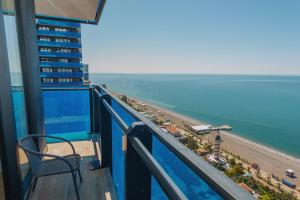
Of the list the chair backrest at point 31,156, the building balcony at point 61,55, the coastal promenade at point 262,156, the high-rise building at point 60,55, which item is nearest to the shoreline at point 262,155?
the coastal promenade at point 262,156

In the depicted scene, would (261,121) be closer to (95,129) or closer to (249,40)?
(249,40)

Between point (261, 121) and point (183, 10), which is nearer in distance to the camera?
point (183, 10)

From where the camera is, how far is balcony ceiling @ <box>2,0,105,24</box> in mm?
2816

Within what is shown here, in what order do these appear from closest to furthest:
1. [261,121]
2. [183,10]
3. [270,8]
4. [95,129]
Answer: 1. [95,129]
2. [183,10]
3. [261,121]
4. [270,8]

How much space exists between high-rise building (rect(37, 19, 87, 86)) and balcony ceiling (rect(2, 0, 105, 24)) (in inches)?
1099

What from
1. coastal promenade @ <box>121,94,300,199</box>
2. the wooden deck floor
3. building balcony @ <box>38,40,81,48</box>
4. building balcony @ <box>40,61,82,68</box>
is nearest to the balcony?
the wooden deck floor

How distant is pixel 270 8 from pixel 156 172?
5407 centimetres

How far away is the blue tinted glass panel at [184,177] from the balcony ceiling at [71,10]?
2.65 meters

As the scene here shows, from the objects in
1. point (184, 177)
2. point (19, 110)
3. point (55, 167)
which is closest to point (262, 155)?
point (55, 167)

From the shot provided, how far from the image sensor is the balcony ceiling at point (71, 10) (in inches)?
111

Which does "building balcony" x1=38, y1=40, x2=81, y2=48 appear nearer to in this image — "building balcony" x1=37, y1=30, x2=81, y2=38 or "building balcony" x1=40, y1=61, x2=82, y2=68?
"building balcony" x1=37, y1=30, x2=81, y2=38

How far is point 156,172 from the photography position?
1.94 feet

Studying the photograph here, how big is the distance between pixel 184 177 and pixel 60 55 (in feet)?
112

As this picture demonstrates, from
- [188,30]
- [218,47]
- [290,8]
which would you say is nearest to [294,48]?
[290,8]
